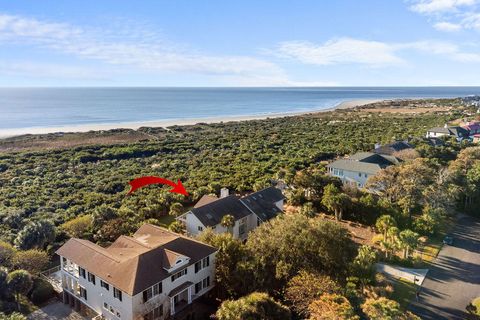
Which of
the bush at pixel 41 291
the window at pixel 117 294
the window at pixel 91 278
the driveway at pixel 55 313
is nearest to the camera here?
the window at pixel 117 294

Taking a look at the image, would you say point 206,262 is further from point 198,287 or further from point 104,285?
point 104,285

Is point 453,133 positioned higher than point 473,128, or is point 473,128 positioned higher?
point 473,128

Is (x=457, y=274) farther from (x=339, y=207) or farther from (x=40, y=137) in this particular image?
(x=40, y=137)

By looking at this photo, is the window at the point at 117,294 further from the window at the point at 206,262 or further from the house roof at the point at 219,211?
the house roof at the point at 219,211

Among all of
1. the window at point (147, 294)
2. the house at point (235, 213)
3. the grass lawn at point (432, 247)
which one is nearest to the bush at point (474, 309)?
the grass lawn at point (432, 247)

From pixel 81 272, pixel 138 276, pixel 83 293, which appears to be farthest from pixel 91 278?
pixel 138 276
